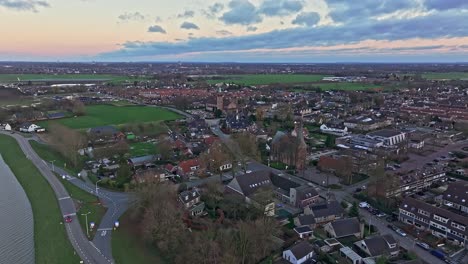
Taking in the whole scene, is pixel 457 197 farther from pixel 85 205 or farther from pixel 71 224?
pixel 85 205

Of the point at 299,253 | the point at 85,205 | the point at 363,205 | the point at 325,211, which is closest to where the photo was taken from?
the point at 299,253

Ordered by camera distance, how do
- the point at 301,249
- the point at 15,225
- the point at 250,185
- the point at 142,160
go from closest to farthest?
the point at 301,249 → the point at 15,225 → the point at 250,185 → the point at 142,160

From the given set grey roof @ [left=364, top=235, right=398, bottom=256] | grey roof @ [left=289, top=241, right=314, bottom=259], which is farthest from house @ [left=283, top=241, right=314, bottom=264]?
grey roof @ [left=364, top=235, right=398, bottom=256]

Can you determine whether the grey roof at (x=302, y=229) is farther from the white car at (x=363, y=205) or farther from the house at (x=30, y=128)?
the house at (x=30, y=128)

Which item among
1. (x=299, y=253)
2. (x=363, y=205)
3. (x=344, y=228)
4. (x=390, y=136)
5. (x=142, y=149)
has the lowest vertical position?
(x=363, y=205)

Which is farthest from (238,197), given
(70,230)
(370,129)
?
(370,129)

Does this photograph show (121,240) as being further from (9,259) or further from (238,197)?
(238,197)

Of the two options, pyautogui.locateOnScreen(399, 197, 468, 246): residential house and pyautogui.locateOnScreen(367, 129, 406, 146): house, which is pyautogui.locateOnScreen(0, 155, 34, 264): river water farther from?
pyautogui.locateOnScreen(367, 129, 406, 146): house

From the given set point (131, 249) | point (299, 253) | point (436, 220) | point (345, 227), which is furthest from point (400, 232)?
point (131, 249)
